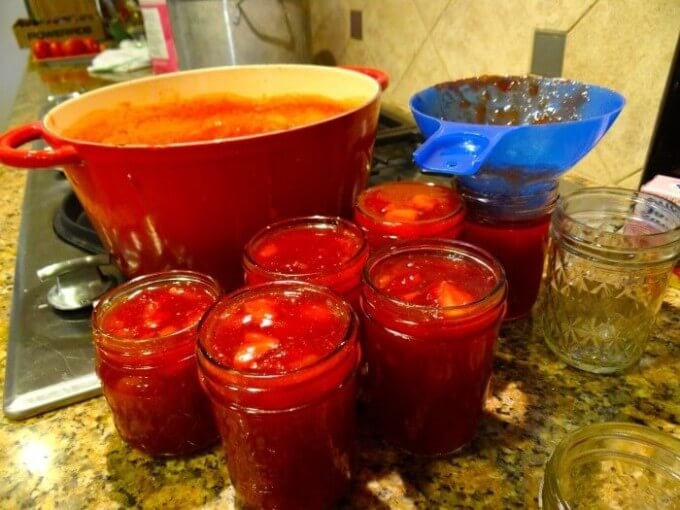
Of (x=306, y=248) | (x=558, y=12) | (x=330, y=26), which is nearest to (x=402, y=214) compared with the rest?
(x=306, y=248)

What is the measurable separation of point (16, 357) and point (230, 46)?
84 cm

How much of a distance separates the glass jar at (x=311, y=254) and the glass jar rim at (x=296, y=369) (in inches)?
1.1

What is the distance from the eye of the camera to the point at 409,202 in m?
0.58

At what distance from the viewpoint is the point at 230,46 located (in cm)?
117

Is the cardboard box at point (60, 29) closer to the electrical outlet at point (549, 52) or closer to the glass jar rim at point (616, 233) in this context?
the electrical outlet at point (549, 52)

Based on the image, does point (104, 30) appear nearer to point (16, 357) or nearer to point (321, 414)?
point (16, 357)

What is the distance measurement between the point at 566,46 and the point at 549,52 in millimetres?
29

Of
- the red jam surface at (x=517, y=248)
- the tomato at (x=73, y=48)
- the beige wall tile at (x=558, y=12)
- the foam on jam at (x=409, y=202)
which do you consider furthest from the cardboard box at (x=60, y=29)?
the red jam surface at (x=517, y=248)

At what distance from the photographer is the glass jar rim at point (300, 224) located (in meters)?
0.47

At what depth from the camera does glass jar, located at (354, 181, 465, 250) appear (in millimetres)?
527

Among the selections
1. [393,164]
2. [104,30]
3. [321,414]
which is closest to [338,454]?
[321,414]

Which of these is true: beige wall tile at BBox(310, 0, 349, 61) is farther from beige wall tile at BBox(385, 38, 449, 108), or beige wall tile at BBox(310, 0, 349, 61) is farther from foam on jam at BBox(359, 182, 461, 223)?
foam on jam at BBox(359, 182, 461, 223)

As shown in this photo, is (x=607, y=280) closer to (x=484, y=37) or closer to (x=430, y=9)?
(x=484, y=37)

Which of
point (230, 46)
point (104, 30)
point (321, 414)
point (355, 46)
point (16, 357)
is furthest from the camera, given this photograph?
point (104, 30)
